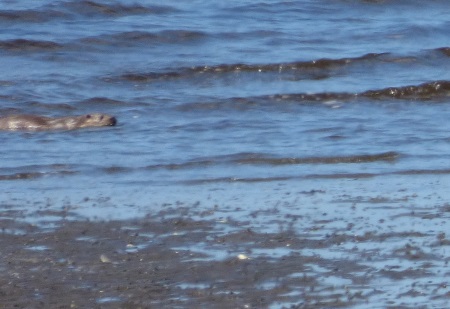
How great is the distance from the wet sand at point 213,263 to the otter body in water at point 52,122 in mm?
3194

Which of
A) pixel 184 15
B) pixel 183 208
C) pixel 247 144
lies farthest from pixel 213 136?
pixel 184 15

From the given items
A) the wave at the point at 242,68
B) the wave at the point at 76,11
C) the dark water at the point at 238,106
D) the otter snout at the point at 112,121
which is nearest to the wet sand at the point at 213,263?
the dark water at the point at 238,106

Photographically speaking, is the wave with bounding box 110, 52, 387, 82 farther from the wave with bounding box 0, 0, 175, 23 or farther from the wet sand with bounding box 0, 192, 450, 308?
the wet sand with bounding box 0, 192, 450, 308

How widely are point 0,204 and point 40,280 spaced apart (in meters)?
1.67

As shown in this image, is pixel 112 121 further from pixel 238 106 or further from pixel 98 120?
pixel 238 106

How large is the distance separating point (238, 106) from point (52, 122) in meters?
1.55

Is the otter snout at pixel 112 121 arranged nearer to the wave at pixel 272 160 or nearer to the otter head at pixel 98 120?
Result: the otter head at pixel 98 120

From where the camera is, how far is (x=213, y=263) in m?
4.65

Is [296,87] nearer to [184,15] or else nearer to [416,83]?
[416,83]

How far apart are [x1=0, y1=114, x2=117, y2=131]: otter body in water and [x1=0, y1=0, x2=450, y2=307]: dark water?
162mm

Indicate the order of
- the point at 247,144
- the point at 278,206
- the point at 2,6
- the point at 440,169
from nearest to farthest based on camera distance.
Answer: the point at 278,206 < the point at 440,169 < the point at 247,144 < the point at 2,6

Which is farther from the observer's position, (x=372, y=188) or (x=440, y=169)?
(x=440, y=169)

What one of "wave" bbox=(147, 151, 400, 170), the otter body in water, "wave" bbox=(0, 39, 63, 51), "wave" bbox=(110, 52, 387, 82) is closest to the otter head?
the otter body in water

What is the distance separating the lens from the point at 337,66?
1176 cm
